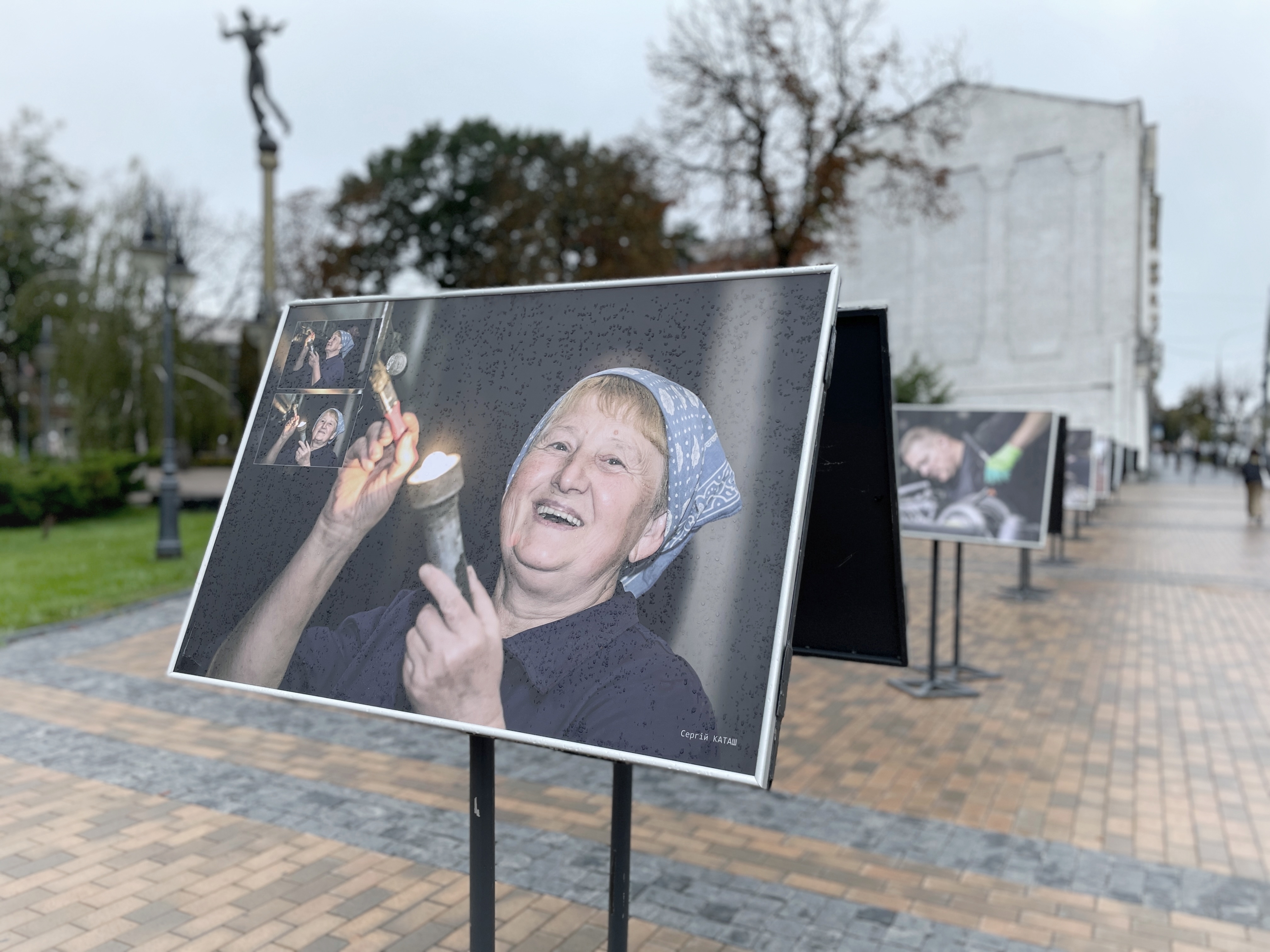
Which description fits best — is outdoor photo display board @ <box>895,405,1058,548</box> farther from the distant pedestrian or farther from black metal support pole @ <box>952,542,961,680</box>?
the distant pedestrian

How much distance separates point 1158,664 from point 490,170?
105 ft

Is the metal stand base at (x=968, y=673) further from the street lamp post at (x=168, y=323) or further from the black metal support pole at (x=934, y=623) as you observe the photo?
the street lamp post at (x=168, y=323)

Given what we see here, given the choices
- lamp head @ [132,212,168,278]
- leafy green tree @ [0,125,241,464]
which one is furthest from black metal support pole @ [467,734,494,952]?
leafy green tree @ [0,125,241,464]

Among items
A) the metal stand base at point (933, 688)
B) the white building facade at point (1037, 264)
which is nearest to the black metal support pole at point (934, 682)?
the metal stand base at point (933, 688)

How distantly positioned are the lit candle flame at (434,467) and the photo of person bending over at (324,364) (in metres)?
0.45

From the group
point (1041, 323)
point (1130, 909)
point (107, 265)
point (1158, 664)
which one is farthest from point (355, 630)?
point (1041, 323)

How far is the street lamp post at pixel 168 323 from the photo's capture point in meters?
12.7

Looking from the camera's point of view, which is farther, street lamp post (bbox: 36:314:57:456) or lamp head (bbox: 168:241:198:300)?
street lamp post (bbox: 36:314:57:456)

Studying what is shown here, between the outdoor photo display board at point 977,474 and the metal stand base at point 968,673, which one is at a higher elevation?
the outdoor photo display board at point 977,474

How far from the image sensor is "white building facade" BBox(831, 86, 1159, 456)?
37125 millimetres

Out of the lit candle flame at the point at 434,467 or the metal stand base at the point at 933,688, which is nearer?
the lit candle flame at the point at 434,467

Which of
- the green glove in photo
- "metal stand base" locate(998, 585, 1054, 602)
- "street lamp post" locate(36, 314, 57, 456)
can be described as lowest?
"metal stand base" locate(998, 585, 1054, 602)

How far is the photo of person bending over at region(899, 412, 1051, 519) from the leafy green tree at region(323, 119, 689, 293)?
2293 centimetres

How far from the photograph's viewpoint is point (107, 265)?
23.5 m
